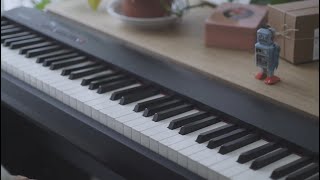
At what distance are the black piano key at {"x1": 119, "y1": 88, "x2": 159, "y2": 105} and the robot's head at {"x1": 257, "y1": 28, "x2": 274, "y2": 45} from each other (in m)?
0.23

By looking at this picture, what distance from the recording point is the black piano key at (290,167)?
0.77 meters

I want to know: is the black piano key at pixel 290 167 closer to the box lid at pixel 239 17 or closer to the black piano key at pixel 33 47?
the box lid at pixel 239 17

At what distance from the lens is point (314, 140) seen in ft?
2.60

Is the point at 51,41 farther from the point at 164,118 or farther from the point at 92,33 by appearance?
the point at 164,118

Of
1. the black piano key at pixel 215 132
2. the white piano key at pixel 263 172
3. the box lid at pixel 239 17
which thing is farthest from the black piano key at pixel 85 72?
the white piano key at pixel 263 172

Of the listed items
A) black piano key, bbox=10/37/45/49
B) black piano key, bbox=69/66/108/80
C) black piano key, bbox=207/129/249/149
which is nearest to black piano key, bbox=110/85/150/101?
black piano key, bbox=69/66/108/80

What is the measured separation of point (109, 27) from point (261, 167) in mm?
548

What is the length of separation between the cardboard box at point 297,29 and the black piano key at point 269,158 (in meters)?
0.18

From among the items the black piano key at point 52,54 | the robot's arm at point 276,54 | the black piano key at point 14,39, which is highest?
the robot's arm at point 276,54

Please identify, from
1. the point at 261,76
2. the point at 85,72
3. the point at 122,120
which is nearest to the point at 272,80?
the point at 261,76

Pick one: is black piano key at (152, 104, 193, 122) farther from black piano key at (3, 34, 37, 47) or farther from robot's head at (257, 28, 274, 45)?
black piano key at (3, 34, 37, 47)

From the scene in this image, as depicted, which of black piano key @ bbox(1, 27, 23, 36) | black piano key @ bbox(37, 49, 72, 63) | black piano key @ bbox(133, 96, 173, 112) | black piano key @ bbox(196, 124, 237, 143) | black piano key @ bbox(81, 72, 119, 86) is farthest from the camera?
black piano key @ bbox(1, 27, 23, 36)

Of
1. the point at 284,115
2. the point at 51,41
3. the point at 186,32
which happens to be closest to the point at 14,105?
the point at 51,41

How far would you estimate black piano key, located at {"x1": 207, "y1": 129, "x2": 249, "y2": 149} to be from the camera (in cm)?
84
